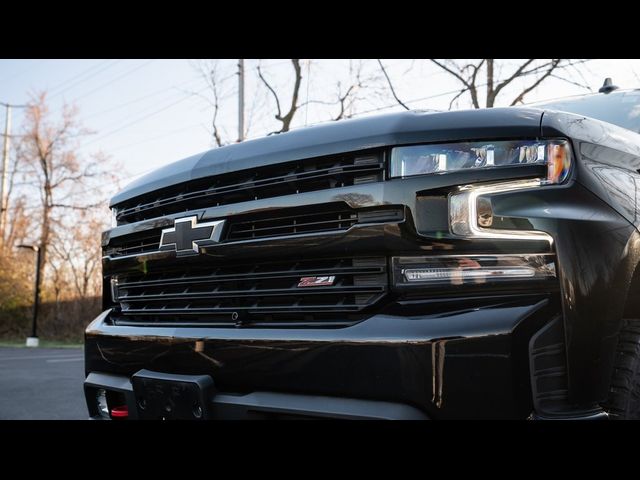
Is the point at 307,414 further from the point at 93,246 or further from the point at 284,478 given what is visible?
the point at 93,246

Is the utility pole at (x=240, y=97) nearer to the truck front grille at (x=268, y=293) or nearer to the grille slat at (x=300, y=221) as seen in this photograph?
the truck front grille at (x=268, y=293)

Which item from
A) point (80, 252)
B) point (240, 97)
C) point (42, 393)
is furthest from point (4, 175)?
point (42, 393)

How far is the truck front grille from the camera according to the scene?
192 cm

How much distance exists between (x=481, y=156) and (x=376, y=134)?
1.09ft

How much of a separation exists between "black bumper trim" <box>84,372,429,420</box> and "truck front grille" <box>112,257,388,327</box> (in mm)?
232

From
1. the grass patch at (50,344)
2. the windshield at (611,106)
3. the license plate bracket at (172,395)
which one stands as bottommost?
the grass patch at (50,344)

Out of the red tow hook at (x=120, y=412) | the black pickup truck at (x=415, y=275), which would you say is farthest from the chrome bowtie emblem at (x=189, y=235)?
the red tow hook at (x=120, y=412)

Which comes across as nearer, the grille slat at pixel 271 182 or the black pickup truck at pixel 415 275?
the black pickup truck at pixel 415 275

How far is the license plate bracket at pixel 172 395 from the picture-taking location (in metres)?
2.08

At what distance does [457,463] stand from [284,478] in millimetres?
494

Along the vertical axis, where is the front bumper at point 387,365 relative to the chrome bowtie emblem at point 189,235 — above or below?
below

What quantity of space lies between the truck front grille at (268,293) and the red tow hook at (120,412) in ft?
1.19
